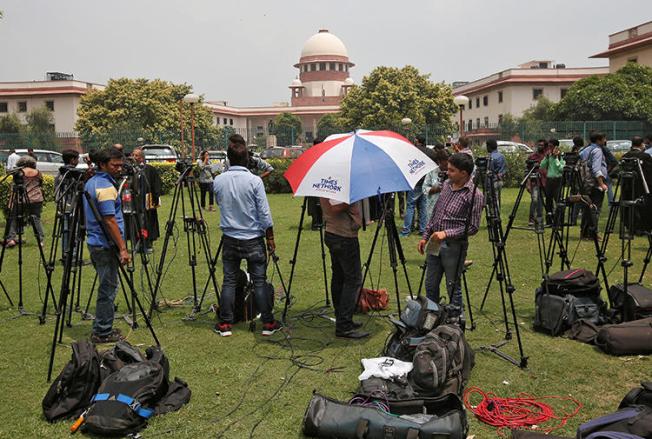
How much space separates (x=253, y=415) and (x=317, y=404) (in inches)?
23.0

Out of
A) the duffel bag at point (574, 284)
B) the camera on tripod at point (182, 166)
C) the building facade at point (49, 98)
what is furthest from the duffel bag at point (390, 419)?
the building facade at point (49, 98)

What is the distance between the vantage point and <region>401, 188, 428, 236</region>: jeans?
1126 cm

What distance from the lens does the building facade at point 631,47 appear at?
141 ft

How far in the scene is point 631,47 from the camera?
44.3m

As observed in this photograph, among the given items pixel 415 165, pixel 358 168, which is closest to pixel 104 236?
pixel 358 168

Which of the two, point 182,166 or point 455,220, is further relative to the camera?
point 182,166

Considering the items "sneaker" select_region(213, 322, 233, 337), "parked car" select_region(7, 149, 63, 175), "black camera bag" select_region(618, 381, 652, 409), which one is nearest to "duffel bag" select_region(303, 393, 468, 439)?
"black camera bag" select_region(618, 381, 652, 409)

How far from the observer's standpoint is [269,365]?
5.23 metres

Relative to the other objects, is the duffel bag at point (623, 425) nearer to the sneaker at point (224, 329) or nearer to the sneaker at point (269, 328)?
the sneaker at point (269, 328)

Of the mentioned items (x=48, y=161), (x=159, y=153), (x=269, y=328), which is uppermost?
(x=159, y=153)

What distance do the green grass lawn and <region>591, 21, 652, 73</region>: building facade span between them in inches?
1655

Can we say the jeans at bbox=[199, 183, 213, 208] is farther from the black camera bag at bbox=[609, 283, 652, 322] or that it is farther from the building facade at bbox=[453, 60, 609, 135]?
the building facade at bbox=[453, 60, 609, 135]

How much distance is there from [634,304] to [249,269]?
3.73 metres

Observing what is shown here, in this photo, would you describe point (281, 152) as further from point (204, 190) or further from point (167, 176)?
point (204, 190)
